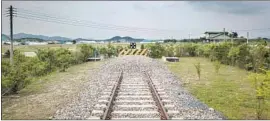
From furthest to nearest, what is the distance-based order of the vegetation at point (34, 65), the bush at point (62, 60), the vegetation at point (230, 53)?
the bush at point (62, 60), the vegetation at point (230, 53), the vegetation at point (34, 65)

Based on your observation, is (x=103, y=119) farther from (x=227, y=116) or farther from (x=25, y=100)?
(x=25, y=100)

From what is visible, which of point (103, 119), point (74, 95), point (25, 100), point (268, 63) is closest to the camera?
point (103, 119)

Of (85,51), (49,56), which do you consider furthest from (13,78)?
(85,51)

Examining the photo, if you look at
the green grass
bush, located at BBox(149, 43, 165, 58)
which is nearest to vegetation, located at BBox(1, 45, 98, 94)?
the green grass

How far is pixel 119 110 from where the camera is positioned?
321 inches

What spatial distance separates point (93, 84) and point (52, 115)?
5.32 meters

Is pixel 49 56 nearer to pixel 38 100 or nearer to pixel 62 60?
pixel 62 60

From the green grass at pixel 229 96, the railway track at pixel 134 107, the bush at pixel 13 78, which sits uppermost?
the bush at pixel 13 78

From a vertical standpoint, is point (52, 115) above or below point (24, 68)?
below

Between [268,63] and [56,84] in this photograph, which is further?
[268,63]

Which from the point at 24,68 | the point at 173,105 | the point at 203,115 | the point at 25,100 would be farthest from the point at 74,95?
the point at 203,115

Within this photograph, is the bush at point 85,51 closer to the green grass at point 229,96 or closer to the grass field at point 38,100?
the grass field at point 38,100

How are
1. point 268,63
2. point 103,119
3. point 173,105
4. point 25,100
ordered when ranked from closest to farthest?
point 103,119 < point 173,105 < point 25,100 < point 268,63

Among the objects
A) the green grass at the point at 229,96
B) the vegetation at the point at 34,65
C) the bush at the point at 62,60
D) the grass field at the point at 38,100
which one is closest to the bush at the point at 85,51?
the vegetation at the point at 34,65
